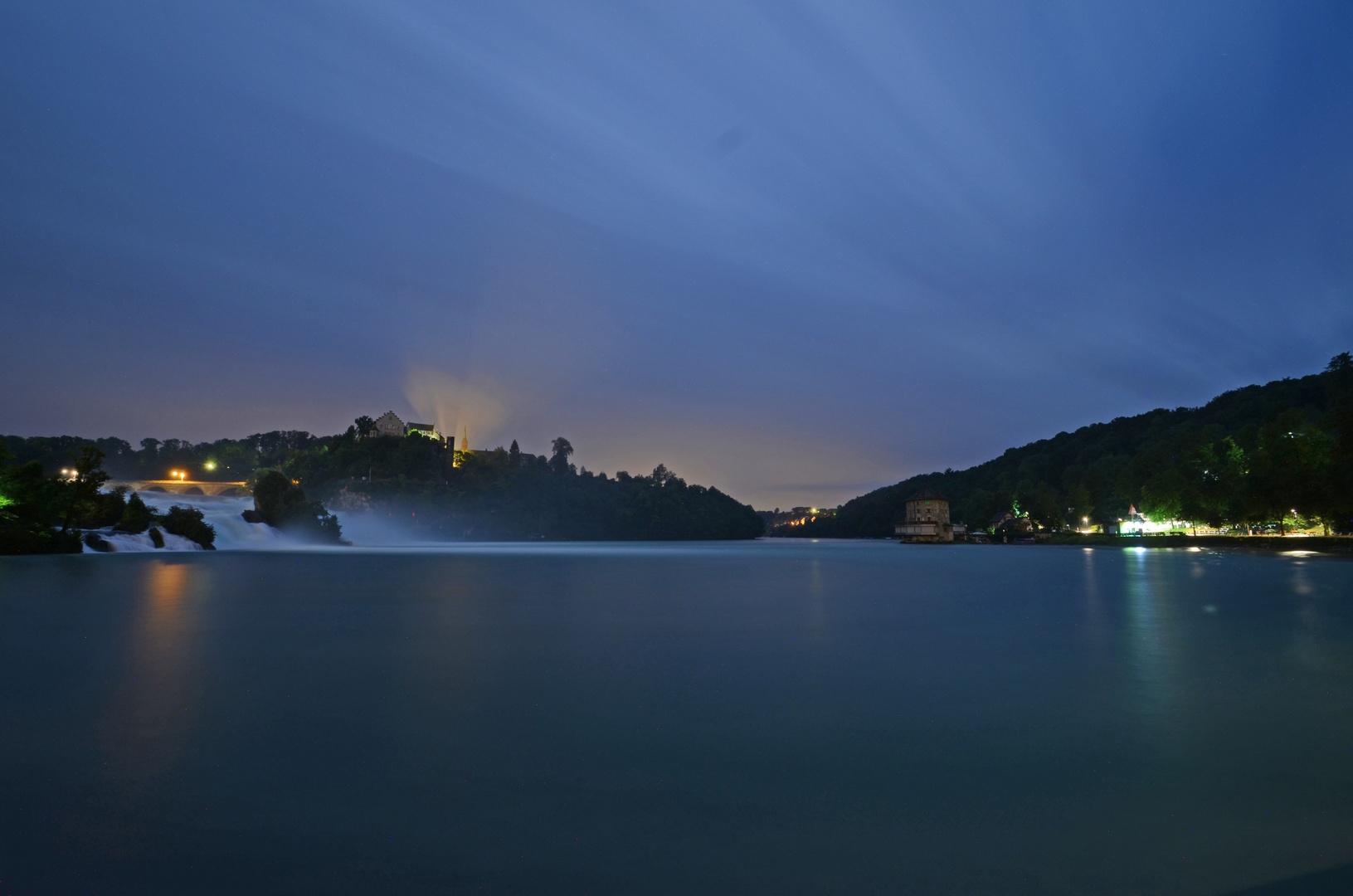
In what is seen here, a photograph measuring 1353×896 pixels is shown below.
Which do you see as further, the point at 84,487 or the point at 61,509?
the point at 84,487

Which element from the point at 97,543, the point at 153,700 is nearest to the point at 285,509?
the point at 97,543

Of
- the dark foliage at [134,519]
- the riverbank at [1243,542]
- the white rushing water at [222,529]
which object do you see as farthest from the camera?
the riverbank at [1243,542]

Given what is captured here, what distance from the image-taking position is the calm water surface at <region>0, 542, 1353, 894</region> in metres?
3.91

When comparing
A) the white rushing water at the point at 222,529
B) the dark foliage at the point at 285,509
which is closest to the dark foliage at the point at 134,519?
the white rushing water at the point at 222,529

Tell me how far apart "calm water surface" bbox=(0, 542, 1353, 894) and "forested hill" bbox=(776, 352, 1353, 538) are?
5316cm

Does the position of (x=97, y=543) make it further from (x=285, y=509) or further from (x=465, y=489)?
(x=465, y=489)

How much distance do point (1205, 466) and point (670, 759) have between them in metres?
91.4

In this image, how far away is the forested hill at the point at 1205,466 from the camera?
55750 mm

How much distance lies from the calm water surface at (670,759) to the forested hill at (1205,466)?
53161 millimetres

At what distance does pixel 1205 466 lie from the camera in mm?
79688

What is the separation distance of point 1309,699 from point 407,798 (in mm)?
8676

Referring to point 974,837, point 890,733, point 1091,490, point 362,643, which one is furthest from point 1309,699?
point 1091,490

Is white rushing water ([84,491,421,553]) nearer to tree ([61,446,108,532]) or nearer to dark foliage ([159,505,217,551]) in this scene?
dark foliage ([159,505,217,551])

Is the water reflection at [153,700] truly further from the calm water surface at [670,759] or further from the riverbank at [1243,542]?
the riverbank at [1243,542]
